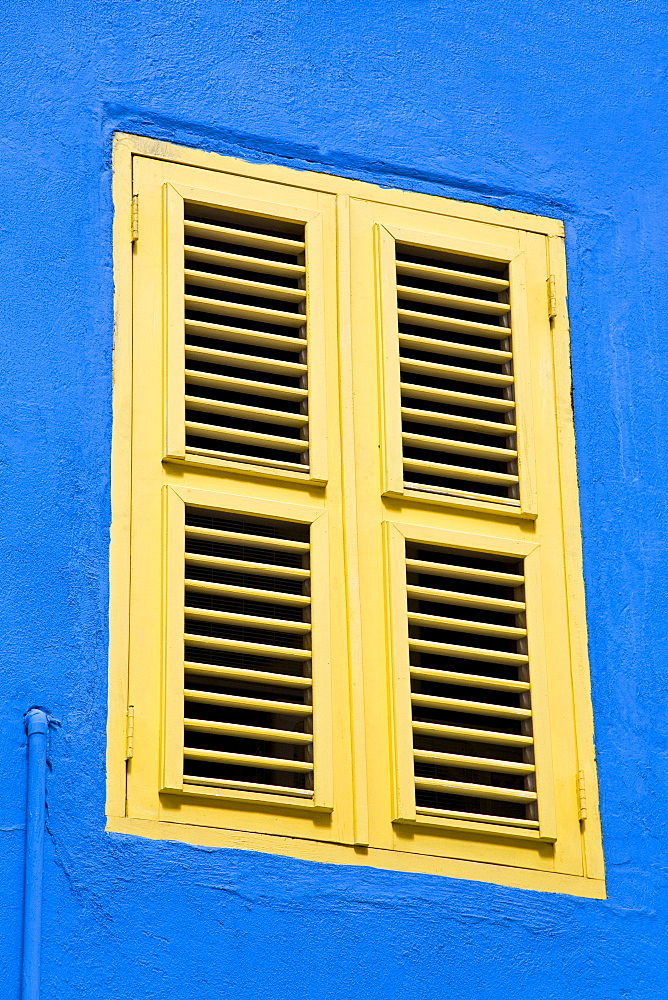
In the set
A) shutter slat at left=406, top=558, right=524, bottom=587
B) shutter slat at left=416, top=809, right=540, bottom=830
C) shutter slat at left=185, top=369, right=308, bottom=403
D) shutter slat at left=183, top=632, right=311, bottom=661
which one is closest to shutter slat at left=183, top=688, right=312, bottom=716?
shutter slat at left=183, top=632, right=311, bottom=661

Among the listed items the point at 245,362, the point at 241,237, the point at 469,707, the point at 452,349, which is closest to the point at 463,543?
the point at 469,707

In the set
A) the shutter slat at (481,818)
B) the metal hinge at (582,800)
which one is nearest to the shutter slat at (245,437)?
the shutter slat at (481,818)

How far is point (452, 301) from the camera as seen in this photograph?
7.26 m

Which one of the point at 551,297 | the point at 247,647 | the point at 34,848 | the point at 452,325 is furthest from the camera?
the point at 551,297

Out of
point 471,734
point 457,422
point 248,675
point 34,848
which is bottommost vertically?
point 34,848

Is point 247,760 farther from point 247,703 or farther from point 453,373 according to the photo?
point 453,373

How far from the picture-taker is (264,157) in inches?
282

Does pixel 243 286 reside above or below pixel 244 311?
above

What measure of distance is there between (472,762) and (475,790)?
97mm

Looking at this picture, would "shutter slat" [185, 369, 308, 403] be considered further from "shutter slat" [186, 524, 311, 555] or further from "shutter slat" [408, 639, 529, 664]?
"shutter slat" [408, 639, 529, 664]

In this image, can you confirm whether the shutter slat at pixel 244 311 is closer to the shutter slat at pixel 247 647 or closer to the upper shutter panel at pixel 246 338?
the upper shutter panel at pixel 246 338

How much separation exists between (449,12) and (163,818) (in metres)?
3.49

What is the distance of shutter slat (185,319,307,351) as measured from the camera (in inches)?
268

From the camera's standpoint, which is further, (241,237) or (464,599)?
(241,237)
